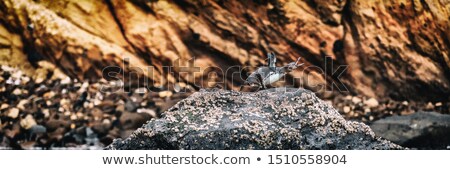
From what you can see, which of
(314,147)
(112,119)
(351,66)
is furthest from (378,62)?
(314,147)

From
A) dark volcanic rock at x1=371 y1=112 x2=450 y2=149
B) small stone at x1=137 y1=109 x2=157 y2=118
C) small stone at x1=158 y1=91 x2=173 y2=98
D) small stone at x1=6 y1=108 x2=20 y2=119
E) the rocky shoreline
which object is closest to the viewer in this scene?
dark volcanic rock at x1=371 y1=112 x2=450 y2=149

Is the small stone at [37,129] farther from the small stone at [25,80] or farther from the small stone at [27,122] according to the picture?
the small stone at [25,80]

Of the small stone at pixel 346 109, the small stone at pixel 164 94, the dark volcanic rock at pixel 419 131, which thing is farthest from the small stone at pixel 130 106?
the dark volcanic rock at pixel 419 131

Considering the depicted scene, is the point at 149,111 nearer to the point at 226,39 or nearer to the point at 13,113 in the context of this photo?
the point at 226,39

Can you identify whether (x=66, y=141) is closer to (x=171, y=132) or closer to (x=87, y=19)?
(x=87, y=19)

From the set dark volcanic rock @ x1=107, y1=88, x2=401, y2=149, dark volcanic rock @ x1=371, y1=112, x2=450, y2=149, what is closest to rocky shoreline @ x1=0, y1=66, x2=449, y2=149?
dark volcanic rock @ x1=371, y1=112, x2=450, y2=149

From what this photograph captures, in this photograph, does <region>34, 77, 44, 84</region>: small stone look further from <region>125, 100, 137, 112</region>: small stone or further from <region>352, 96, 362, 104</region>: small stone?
<region>352, 96, 362, 104</region>: small stone
